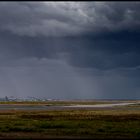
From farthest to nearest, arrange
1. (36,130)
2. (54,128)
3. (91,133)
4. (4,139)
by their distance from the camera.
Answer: (54,128) → (36,130) → (91,133) → (4,139)

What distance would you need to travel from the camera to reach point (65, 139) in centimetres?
3058

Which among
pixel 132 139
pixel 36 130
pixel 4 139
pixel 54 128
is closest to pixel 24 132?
pixel 36 130

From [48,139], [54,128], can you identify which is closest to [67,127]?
[54,128]

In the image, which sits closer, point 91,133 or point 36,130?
point 91,133

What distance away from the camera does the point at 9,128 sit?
41.1m

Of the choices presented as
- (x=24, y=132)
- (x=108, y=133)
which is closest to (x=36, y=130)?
(x=24, y=132)

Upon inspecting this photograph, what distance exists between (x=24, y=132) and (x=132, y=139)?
39.9 ft

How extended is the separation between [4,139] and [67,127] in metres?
13.2

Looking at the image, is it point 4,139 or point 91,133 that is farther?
point 91,133

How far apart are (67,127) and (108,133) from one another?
7.04 m

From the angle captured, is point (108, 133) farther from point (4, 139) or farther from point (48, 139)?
point (4, 139)

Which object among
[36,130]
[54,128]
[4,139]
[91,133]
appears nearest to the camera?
[4,139]

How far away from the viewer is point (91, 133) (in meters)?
36.6

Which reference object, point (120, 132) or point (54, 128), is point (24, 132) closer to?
point (54, 128)
